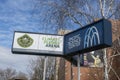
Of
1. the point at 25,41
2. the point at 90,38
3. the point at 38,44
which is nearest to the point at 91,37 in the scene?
the point at 90,38

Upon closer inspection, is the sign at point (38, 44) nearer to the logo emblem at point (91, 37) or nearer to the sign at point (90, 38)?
the sign at point (90, 38)

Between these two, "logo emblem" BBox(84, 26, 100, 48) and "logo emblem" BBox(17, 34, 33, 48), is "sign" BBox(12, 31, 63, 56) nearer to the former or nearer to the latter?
"logo emblem" BBox(17, 34, 33, 48)

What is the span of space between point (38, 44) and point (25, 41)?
0.61 meters

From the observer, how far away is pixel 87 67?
137 ft

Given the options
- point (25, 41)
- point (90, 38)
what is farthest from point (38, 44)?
point (90, 38)

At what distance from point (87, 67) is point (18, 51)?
99.3ft

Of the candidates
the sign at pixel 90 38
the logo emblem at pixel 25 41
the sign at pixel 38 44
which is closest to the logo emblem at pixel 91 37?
the sign at pixel 90 38

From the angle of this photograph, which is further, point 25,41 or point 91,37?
point 25,41

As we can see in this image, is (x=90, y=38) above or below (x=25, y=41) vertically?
below

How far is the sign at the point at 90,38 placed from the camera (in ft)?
32.6

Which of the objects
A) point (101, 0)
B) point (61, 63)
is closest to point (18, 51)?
point (101, 0)

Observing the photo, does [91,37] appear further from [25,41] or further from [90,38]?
[25,41]

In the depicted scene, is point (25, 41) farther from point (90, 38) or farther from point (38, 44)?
point (90, 38)

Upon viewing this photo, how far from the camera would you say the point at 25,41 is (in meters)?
12.5
